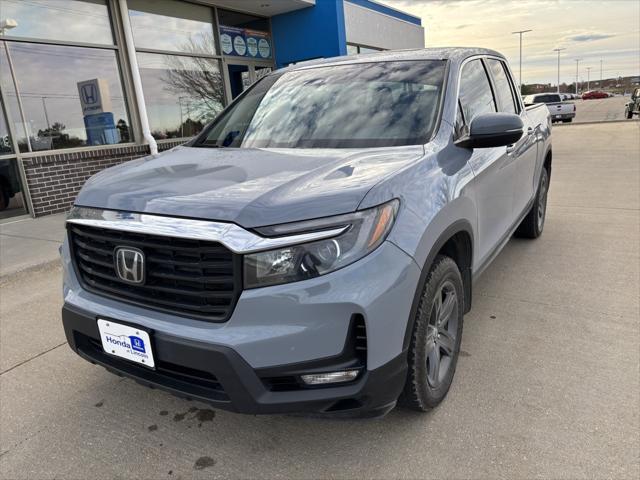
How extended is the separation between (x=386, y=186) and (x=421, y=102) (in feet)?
3.41

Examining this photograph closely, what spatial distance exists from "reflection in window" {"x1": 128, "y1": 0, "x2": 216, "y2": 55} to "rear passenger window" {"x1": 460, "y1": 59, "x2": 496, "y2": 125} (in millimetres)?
7990

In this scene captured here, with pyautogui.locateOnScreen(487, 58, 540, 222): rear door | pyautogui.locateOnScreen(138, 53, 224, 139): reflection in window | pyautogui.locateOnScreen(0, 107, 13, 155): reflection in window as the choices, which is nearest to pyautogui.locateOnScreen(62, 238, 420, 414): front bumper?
pyautogui.locateOnScreen(487, 58, 540, 222): rear door

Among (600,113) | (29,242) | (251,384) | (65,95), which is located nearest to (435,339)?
(251,384)

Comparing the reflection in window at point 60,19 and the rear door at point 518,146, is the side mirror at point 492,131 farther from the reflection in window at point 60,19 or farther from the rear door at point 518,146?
the reflection in window at point 60,19

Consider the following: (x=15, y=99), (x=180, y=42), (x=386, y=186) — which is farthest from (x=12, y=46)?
(x=386, y=186)

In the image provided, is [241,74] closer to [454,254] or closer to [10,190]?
[10,190]

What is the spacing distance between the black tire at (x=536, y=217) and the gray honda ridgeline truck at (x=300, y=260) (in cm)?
239

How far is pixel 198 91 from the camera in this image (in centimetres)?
1091

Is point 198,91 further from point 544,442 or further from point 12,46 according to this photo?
point 544,442

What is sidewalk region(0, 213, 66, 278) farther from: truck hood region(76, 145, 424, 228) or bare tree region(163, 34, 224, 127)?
bare tree region(163, 34, 224, 127)

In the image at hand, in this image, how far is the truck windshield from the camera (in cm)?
270

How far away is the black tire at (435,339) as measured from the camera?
2.14 metres

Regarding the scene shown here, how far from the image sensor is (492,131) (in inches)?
101

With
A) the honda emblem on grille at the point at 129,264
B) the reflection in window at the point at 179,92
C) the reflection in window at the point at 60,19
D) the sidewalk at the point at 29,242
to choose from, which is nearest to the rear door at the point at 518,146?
the honda emblem on grille at the point at 129,264
